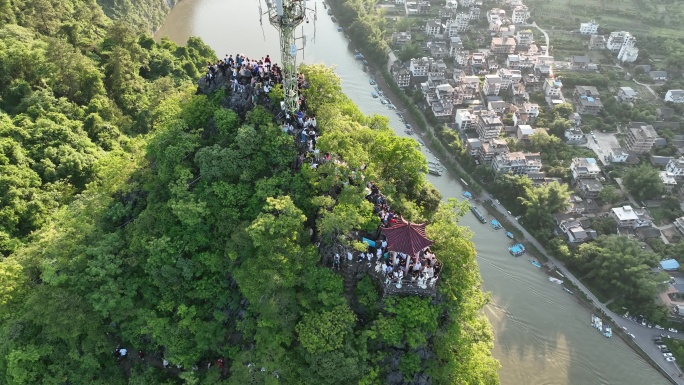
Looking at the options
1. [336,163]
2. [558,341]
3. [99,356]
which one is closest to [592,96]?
[558,341]

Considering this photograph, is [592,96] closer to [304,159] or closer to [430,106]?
[430,106]

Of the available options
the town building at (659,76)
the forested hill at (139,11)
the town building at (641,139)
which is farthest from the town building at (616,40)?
the forested hill at (139,11)

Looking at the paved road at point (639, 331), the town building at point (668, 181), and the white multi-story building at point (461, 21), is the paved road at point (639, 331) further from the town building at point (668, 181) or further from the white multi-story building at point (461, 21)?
the white multi-story building at point (461, 21)

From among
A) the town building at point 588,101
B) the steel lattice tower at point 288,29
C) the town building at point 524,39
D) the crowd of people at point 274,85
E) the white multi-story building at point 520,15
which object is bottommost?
the town building at point 588,101

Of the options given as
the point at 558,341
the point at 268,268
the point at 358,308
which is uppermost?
the point at 268,268

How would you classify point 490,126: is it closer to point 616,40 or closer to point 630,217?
point 630,217

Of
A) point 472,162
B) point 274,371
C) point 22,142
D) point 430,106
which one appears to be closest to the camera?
point 274,371

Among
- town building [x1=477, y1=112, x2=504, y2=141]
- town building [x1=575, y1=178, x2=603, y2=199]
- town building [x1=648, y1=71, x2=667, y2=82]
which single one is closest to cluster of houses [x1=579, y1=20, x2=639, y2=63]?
town building [x1=648, y1=71, x2=667, y2=82]
